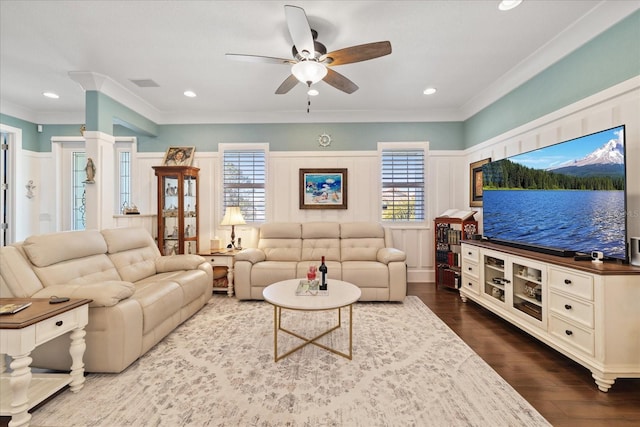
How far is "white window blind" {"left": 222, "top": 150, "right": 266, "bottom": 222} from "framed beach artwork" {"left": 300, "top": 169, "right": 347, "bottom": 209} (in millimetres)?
743

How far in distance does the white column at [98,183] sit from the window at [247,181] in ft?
5.37

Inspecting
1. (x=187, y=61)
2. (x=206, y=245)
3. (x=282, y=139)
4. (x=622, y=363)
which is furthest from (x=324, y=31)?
(x=206, y=245)

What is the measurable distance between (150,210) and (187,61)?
2.82m

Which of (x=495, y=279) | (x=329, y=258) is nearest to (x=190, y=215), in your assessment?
(x=329, y=258)

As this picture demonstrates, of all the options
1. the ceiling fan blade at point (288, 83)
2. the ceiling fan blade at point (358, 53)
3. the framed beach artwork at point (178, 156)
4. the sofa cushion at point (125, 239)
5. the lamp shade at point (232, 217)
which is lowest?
the sofa cushion at point (125, 239)

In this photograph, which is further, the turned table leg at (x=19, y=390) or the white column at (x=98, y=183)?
the white column at (x=98, y=183)

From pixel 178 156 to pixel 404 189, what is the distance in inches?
156

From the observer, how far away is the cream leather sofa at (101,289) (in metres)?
2.03

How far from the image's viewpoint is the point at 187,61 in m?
3.05

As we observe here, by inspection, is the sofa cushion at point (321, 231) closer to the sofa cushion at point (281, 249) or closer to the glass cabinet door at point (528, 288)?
the sofa cushion at point (281, 249)

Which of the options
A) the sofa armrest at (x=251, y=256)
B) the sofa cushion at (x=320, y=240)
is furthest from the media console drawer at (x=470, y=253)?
the sofa armrest at (x=251, y=256)

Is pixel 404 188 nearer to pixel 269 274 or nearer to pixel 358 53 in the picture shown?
pixel 269 274

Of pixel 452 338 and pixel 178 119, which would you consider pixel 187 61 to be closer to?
pixel 178 119

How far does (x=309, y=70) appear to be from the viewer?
2324mm
